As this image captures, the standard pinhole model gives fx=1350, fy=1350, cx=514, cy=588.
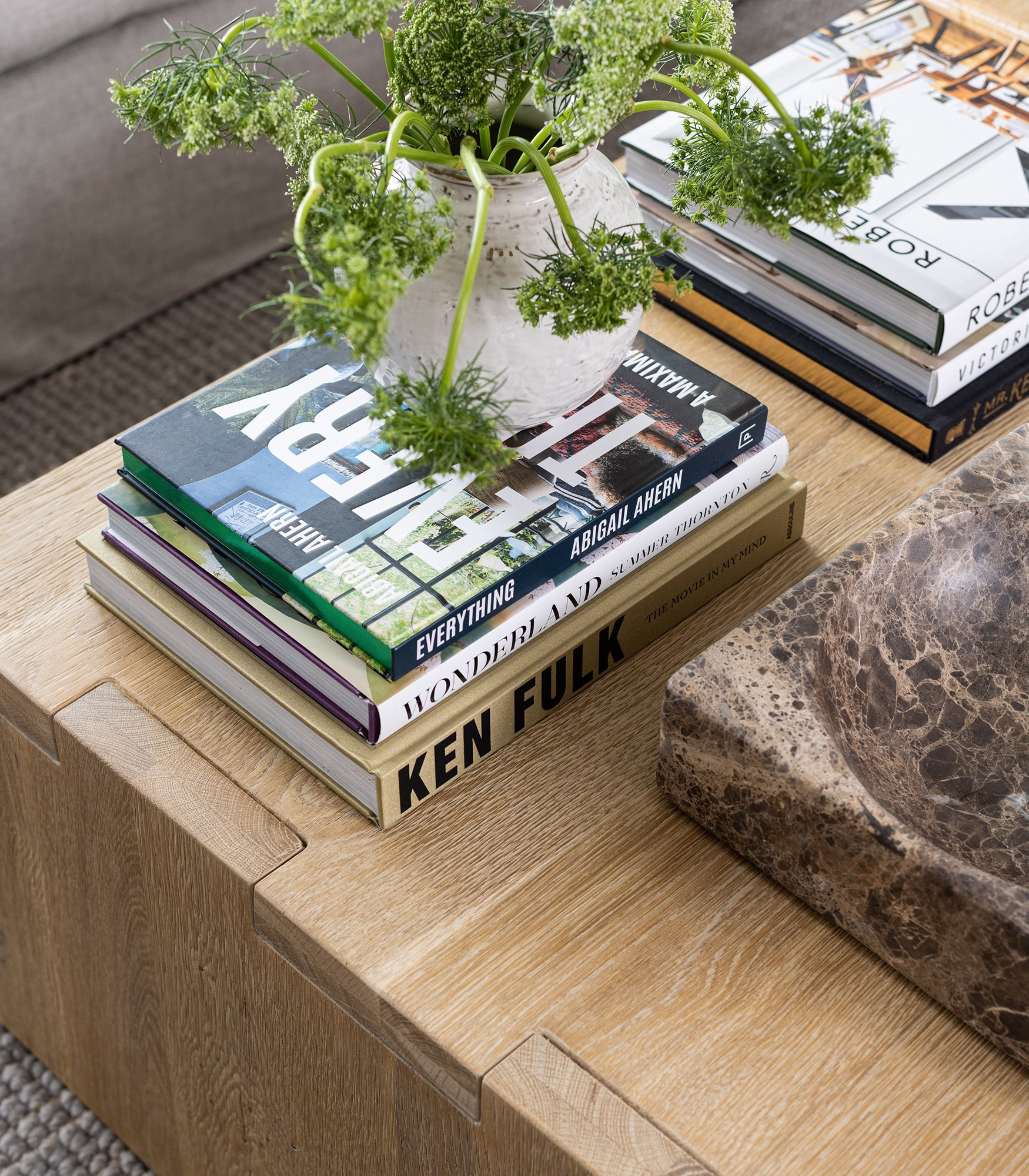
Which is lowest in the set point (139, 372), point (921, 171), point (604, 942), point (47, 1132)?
point (47, 1132)

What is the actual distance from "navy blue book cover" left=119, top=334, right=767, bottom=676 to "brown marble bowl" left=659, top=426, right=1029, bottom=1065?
0.11 m

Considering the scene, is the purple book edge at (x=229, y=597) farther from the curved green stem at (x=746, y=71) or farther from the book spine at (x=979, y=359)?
the book spine at (x=979, y=359)

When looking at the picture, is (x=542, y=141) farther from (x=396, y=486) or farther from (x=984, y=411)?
(x=984, y=411)

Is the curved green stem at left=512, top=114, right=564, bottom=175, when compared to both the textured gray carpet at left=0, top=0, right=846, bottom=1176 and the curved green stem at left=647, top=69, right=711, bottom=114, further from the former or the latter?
the textured gray carpet at left=0, top=0, right=846, bottom=1176

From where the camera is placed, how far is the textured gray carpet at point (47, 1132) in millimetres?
1076

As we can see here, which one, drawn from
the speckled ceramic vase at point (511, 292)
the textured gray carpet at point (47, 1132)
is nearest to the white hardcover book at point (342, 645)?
the speckled ceramic vase at point (511, 292)

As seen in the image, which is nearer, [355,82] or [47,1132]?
[355,82]

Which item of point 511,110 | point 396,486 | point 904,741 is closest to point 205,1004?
point 396,486

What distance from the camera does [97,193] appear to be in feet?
5.43

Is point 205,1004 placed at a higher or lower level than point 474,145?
lower

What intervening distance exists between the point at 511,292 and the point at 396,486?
139 mm

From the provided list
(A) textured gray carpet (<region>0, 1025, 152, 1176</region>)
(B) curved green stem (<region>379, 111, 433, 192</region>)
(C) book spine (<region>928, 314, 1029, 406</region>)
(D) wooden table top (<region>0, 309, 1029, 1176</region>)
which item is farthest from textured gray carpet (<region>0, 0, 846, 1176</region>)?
(B) curved green stem (<region>379, 111, 433, 192</region>)

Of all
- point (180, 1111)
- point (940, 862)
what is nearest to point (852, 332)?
point (940, 862)

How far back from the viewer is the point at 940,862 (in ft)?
1.97
